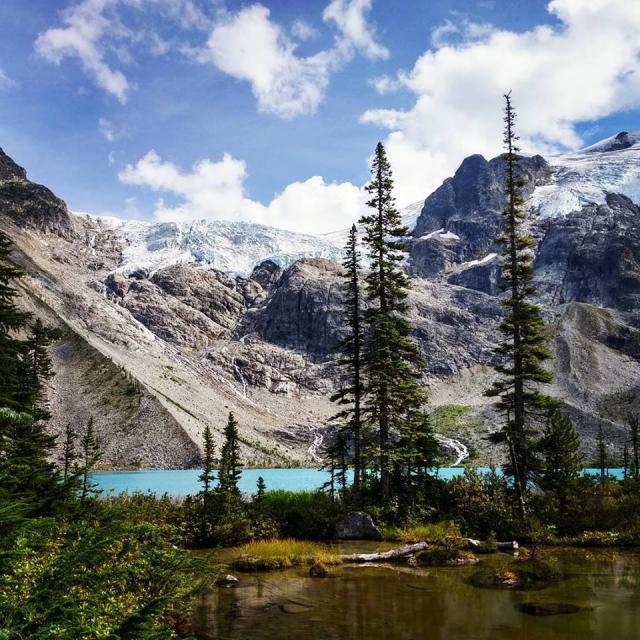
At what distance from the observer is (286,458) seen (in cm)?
14912

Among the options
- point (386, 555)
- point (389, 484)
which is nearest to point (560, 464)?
point (389, 484)

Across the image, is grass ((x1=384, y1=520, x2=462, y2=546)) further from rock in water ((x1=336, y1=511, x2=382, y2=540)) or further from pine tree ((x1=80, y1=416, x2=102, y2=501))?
pine tree ((x1=80, y1=416, x2=102, y2=501))

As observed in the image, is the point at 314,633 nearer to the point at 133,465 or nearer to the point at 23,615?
the point at 23,615

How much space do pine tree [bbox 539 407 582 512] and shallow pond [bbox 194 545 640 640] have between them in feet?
25.0

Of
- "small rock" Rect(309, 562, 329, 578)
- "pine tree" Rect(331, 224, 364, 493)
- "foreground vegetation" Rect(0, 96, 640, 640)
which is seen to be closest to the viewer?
"foreground vegetation" Rect(0, 96, 640, 640)

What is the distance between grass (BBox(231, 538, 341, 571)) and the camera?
24.6 metres

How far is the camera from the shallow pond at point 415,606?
15.0 metres

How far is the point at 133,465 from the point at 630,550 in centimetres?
10102

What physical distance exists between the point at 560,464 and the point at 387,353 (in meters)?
11.4

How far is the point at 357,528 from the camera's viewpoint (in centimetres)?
3030

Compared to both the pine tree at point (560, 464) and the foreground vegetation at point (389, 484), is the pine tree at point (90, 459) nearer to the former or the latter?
the foreground vegetation at point (389, 484)

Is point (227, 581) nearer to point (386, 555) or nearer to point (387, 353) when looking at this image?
point (386, 555)

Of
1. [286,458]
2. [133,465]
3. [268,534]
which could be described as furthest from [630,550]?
[286,458]

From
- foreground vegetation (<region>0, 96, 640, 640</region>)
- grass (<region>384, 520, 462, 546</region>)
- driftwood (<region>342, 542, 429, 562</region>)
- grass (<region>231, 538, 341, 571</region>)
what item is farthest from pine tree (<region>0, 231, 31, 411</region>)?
grass (<region>384, 520, 462, 546</region>)
